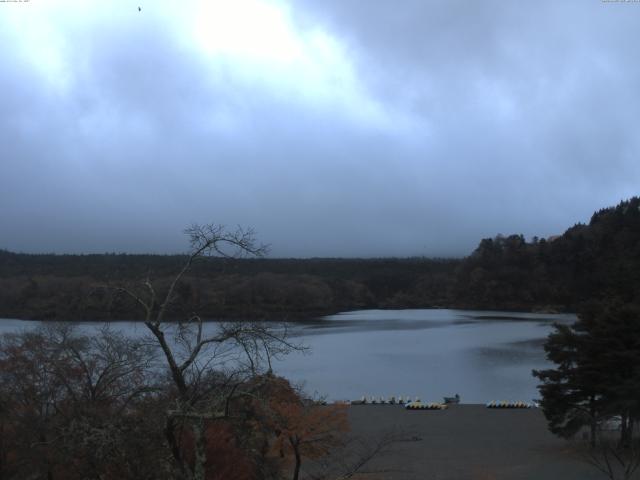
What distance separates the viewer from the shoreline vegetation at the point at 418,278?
76688mm

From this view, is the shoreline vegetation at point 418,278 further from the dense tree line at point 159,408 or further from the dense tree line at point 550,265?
the dense tree line at point 159,408

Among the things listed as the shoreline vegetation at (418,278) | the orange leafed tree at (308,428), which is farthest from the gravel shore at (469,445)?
the shoreline vegetation at (418,278)

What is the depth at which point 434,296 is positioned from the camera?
424ft

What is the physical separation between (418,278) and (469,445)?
113310 mm

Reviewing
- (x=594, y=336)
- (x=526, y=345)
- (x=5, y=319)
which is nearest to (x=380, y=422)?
(x=594, y=336)

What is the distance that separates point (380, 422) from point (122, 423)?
Answer: 20.9m

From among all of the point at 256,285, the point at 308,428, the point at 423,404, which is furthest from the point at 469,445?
the point at 256,285

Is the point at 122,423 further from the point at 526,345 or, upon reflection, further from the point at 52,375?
the point at 526,345

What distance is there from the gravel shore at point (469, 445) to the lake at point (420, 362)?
4.96m

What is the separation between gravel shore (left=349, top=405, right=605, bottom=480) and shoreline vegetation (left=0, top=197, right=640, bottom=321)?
36.1m

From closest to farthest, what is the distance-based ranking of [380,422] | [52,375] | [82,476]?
[82,476]
[52,375]
[380,422]

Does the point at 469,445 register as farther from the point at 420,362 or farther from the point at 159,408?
the point at 420,362

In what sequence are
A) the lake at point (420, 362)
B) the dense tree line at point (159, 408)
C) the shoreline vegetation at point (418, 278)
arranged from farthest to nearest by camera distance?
the shoreline vegetation at point (418, 278) < the lake at point (420, 362) < the dense tree line at point (159, 408)

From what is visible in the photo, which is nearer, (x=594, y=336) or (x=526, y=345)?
(x=594, y=336)
